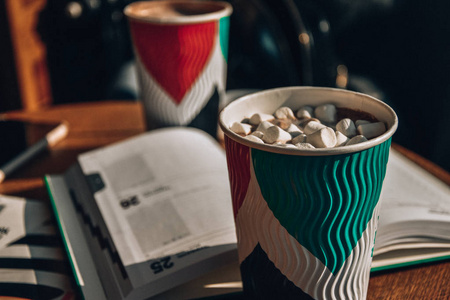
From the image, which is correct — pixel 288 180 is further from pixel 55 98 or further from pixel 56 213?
pixel 55 98

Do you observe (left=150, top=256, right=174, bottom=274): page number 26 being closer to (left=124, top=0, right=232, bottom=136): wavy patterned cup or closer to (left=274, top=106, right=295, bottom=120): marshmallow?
(left=274, top=106, right=295, bottom=120): marshmallow

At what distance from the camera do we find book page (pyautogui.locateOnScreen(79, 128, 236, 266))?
1.64ft

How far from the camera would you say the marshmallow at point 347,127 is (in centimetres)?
38

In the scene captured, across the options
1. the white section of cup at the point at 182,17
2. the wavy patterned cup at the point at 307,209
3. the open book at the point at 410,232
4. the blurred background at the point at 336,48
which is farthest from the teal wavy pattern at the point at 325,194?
the blurred background at the point at 336,48

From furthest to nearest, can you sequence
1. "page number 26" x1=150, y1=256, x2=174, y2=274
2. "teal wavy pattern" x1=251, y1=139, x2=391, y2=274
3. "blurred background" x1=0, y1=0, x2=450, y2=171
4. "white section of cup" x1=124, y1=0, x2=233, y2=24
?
1. "blurred background" x1=0, y1=0, x2=450, y2=171
2. "white section of cup" x1=124, y1=0, x2=233, y2=24
3. "page number 26" x1=150, y1=256, x2=174, y2=274
4. "teal wavy pattern" x1=251, y1=139, x2=391, y2=274

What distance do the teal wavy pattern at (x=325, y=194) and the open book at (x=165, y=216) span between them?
13cm

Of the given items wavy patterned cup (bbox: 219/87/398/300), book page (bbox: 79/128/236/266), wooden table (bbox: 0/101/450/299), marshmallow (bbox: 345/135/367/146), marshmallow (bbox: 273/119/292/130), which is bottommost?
wooden table (bbox: 0/101/450/299)

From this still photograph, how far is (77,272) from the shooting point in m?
0.48

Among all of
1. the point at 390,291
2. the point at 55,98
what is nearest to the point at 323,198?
the point at 390,291

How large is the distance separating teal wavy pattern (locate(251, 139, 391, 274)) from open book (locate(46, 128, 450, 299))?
0.43ft

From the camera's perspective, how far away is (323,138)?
0.35m

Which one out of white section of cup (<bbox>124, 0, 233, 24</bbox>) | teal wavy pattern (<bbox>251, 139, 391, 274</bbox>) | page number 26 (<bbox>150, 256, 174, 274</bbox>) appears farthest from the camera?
white section of cup (<bbox>124, 0, 233, 24</bbox>)

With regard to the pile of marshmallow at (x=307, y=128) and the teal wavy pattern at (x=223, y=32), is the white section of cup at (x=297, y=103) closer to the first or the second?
the pile of marshmallow at (x=307, y=128)

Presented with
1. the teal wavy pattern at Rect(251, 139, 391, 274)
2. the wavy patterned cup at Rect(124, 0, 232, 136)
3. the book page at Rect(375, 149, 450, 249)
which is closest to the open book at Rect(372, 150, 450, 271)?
the book page at Rect(375, 149, 450, 249)
